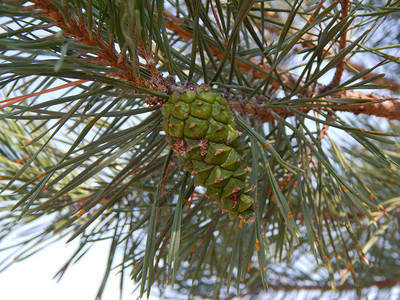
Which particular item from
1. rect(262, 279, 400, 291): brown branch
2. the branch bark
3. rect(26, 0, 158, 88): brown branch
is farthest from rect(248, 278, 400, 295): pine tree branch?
rect(26, 0, 158, 88): brown branch

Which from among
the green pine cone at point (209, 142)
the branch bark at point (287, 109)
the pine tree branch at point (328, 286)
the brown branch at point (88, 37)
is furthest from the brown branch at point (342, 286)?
the brown branch at point (88, 37)

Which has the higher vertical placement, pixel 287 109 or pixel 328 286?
pixel 287 109

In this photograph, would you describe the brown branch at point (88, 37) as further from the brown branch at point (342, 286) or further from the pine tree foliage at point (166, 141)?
the brown branch at point (342, 286)

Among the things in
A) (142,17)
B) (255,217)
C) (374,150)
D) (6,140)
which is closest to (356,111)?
(374,150)

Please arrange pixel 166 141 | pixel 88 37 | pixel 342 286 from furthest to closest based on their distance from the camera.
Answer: pixel 342 286, pixel 166 141, pixel 88 37

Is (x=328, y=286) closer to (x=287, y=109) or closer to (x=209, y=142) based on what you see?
(x=287, y=109)

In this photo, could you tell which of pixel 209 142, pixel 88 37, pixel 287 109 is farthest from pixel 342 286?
pixel 88 37
